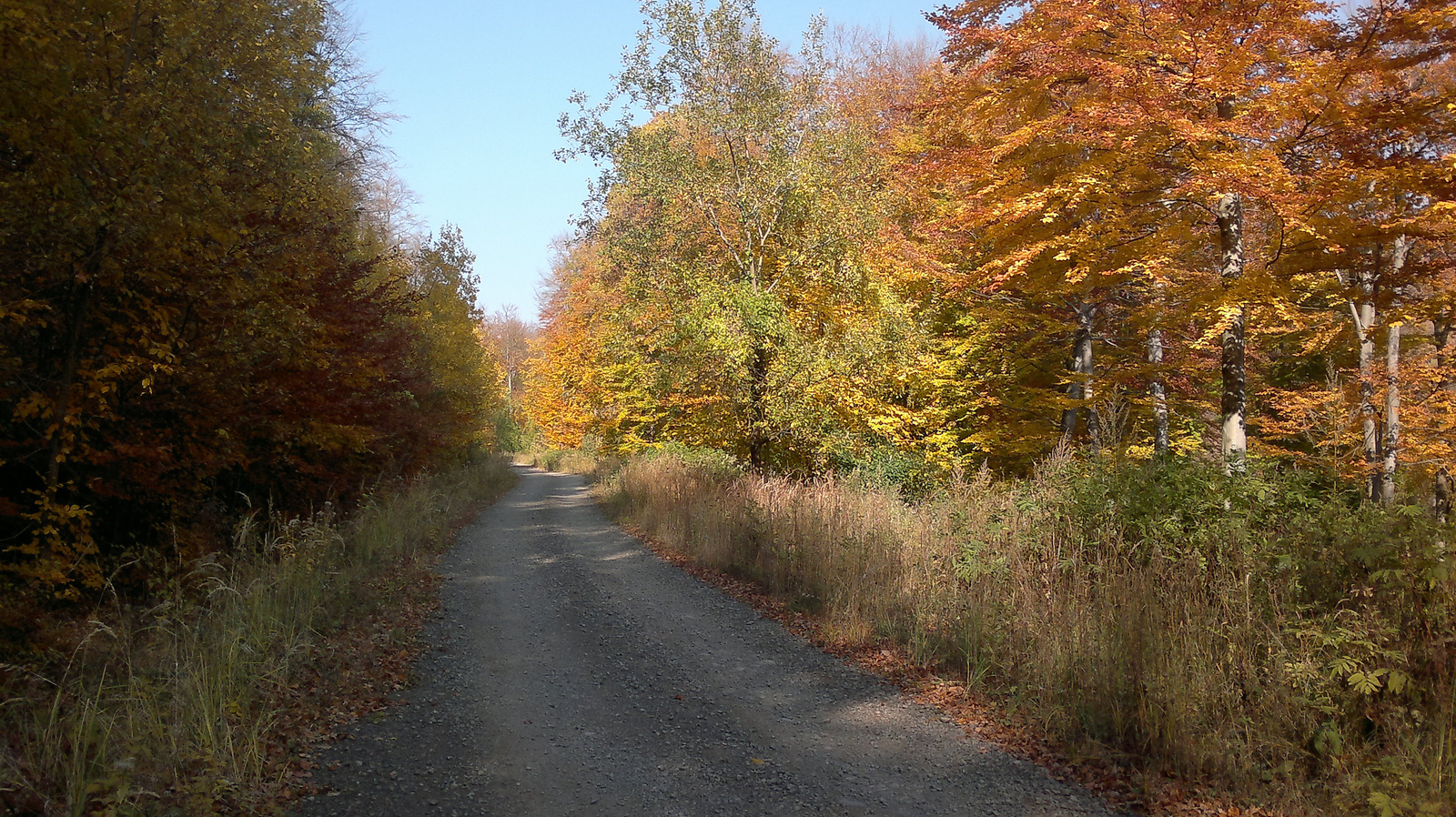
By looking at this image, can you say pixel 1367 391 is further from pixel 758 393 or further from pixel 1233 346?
pixel 758 393

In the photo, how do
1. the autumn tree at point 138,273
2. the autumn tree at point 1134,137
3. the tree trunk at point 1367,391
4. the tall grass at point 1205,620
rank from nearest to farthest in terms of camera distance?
1. the tall grass at point 1205,620
2. the autumn tree at point 138,273
3. the autumn tree at point 1134,137
4. the tree trunk at point 1367,391

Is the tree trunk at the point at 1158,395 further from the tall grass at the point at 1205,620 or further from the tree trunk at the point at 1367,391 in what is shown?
the tall grass at the point at 1205,620

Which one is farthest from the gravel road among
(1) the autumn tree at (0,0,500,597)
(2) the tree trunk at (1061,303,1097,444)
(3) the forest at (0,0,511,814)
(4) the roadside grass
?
(2) the tree trunk at (1061,303,1097,444)

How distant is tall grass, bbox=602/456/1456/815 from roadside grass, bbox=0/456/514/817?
4.53 meters

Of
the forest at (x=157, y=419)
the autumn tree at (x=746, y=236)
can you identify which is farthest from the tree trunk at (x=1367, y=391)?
the forest at (x=157, y=419)

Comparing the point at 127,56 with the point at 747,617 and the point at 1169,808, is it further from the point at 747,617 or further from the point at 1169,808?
the point at 1169,808

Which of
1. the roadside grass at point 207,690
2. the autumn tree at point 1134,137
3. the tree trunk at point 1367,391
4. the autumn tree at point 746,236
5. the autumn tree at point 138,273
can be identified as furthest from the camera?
the tree trunk at point 1367,391

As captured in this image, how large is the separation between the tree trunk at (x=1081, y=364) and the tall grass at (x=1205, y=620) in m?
7.46

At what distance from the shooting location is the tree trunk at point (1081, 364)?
15.1 m

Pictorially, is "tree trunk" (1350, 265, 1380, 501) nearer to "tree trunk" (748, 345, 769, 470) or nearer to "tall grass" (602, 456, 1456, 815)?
"tall grass" (602, 456, 1456, 815)

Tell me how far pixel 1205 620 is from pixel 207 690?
6335mm

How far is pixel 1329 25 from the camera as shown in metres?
9.12

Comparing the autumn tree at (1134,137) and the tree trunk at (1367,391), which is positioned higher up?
the autumn tree at (1134,137)

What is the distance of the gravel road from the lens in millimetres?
4238
